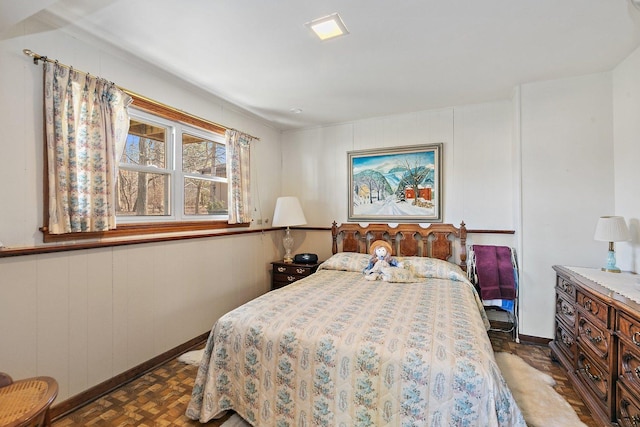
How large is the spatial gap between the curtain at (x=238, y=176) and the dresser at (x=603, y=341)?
10.0 feet

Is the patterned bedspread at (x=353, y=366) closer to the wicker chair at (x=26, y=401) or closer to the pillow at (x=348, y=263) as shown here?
the wicker chair at (x=26, y=401)

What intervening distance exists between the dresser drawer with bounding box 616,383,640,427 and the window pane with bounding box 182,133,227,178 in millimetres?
3519

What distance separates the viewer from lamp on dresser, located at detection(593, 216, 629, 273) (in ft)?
7.06

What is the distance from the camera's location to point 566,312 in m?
2.37

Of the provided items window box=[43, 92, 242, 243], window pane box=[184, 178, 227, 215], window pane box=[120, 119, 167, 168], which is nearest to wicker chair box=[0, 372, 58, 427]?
window box=[43, 92, 242, 243]

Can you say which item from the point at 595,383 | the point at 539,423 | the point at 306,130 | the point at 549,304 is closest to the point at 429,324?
the point at 539,423

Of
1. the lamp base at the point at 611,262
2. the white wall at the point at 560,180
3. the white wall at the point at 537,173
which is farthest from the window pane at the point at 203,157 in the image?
the lamp base at the point at 611,262

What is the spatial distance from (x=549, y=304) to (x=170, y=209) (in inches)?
145

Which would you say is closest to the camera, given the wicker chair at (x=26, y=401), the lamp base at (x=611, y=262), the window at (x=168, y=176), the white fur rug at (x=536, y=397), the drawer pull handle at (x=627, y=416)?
the wicker chair at (x=26, y=401)

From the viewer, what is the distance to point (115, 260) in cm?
216

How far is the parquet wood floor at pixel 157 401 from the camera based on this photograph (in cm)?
179

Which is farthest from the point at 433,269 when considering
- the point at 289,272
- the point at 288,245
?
the point at 288,245

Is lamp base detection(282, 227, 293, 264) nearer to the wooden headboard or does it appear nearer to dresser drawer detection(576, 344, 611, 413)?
the wooden headboard

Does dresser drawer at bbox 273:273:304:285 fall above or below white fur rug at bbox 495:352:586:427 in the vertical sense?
above
